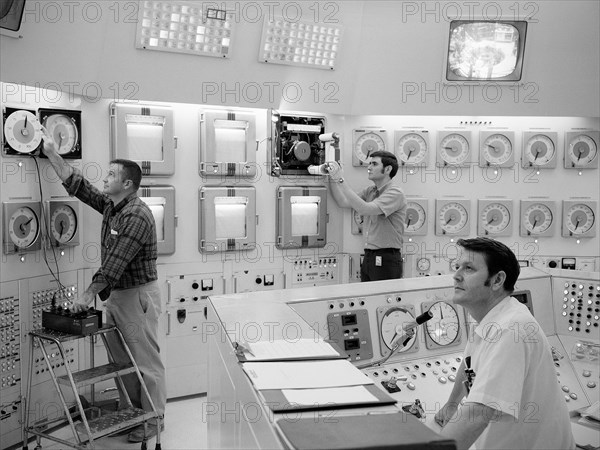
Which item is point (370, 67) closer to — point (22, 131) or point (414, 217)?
point (414, 217)

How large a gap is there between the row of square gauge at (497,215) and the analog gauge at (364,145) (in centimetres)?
51

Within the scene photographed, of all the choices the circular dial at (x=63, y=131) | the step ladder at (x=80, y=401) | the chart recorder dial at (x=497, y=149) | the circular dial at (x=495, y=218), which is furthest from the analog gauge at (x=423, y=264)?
the circular dial at (x=63, y=131)

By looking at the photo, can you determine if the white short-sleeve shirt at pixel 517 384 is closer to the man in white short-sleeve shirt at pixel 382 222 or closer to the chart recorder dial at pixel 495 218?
the man in white short-sleeve shirt at pixel 382 222

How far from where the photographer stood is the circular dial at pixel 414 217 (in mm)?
4836

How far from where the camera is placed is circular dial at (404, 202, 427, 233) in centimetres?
484

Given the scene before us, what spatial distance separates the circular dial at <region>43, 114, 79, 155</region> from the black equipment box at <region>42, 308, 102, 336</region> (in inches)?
39.8

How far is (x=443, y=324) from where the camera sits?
2820 mm

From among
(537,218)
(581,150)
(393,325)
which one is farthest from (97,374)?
(581,150)

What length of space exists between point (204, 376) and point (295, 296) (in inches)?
83.3

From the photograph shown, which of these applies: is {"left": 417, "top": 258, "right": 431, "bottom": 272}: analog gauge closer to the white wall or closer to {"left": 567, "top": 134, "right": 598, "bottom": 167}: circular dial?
the white wall

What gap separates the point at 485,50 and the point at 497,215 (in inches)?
51.9

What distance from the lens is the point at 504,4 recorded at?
174 inches

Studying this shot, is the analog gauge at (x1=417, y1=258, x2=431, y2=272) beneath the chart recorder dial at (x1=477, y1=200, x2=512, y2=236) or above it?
beneath

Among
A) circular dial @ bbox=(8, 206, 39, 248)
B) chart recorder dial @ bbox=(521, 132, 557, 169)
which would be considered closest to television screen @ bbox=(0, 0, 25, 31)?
circular dial @ bbox=(8, 206, 39, 248)
